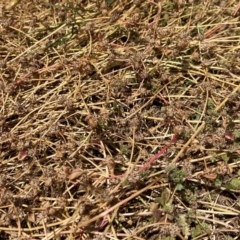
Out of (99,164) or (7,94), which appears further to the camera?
(7,94)

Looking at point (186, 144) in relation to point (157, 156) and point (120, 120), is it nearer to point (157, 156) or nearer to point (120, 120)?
point (157, 156)

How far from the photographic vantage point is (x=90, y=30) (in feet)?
6.88

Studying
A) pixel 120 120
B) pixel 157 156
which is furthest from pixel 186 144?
pixel 120 120

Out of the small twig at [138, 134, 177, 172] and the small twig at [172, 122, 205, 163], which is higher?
the small twig at [138, 134, 177, 172]

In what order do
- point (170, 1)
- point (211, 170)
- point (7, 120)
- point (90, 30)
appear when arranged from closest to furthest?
1. point (211, 170)
2. point (7, 120)
3. point (90, 30)
4. point (170, 1)

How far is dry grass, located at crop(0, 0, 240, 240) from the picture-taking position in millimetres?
1620

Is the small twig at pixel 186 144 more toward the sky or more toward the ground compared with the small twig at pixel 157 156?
more toward the ground

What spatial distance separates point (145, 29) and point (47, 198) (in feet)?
2.85

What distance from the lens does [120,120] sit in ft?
5.93

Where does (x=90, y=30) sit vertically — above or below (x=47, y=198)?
above

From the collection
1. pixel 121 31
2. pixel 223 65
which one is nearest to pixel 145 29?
pixel 121 31

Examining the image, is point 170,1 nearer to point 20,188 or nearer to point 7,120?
point 7,120

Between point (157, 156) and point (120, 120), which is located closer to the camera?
point (157, 156)

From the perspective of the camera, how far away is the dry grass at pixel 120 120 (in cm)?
162
